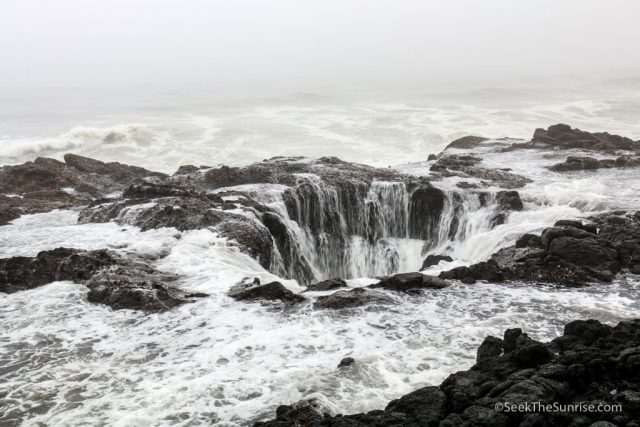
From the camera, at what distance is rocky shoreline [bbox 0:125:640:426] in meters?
6.92

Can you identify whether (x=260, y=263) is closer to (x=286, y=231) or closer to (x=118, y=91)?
(x=286, y=231)

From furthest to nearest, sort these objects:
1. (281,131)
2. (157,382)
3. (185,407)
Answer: (281,131), (157,382), (185,407)

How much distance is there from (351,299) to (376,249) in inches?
409

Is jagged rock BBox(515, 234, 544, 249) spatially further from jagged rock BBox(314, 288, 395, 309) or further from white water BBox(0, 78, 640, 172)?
white water BBox(0, 78, 640, 172)

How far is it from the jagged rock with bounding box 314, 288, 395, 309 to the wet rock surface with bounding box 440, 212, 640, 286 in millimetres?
2516

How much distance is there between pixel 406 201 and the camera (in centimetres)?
2289

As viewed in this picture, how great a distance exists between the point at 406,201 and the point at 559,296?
35.8 ft

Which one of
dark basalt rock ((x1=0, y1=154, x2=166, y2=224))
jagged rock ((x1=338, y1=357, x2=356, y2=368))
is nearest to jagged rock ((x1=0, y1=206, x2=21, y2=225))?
dark basalt rock ((x1=0, y1=154, x2=166, y2=224))

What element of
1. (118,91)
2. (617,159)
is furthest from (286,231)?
(118,91)

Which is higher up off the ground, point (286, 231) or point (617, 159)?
point (617, 159)

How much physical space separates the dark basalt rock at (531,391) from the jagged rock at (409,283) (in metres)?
4.92

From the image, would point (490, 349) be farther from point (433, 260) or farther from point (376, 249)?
point (376, 249)

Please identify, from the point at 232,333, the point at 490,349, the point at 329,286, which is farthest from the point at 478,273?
the point at 232,333

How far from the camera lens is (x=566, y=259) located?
45.9ft
